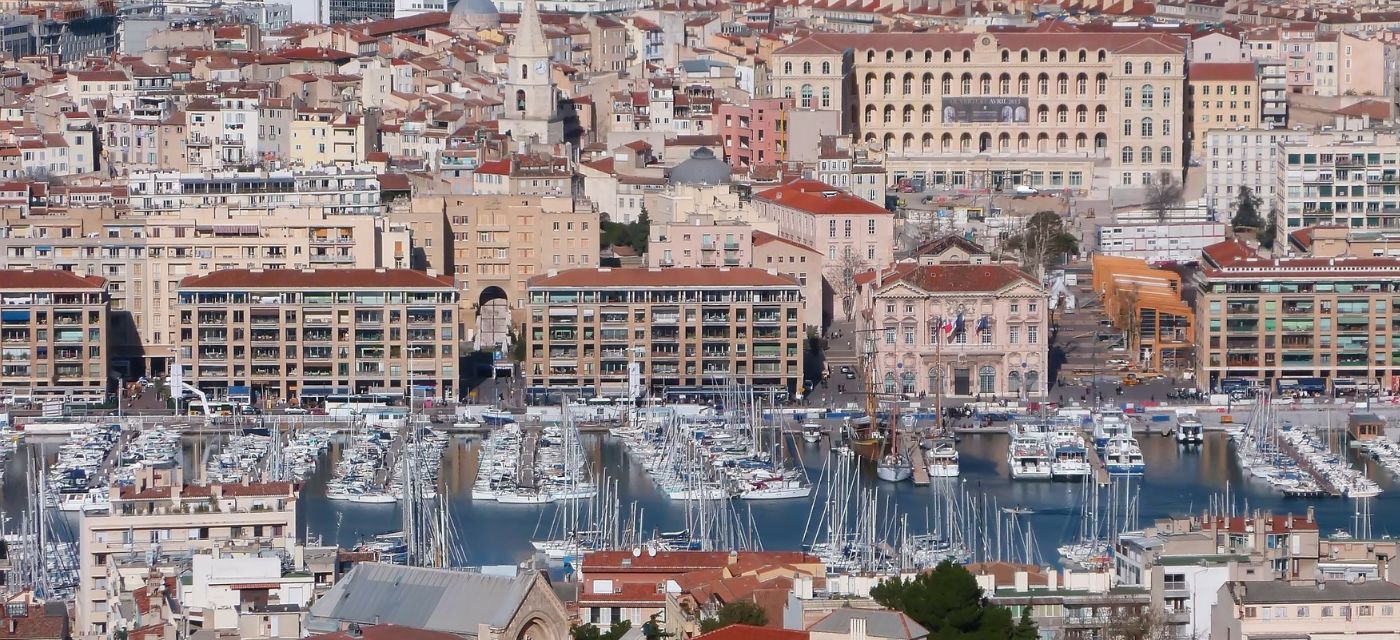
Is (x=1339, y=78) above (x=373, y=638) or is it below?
above

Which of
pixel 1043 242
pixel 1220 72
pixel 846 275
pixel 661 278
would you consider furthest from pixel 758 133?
pixel 661 278

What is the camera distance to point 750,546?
44156mm

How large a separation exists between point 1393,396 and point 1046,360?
15.1 feet

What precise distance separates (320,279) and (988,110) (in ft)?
67.2

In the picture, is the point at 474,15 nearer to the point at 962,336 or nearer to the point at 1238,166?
the point at 1238,166

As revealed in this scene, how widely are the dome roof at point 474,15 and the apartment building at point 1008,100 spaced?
43.3 ft

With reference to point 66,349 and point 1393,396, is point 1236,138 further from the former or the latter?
point 66,349

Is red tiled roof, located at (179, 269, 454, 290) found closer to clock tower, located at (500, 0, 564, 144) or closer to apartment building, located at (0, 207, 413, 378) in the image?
apartment building, located at (0, 207, 413, 378)

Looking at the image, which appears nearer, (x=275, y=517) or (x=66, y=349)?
(x=275, y=517)

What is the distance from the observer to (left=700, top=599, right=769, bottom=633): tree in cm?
3081

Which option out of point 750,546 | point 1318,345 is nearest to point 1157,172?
point 1318,345

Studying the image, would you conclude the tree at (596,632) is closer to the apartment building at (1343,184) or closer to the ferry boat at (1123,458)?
the ferry boat at (1123,458)

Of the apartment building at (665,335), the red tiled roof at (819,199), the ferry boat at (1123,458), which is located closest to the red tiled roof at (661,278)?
the apartment building at (665,335)

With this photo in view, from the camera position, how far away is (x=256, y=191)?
58688 mm
